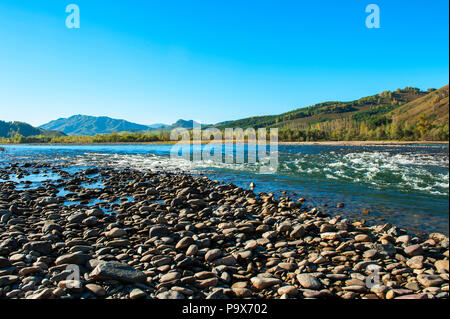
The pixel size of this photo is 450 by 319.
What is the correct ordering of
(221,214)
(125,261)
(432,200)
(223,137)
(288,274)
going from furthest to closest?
(223,137), (432,200), (221,214), (125,261), (288,274)

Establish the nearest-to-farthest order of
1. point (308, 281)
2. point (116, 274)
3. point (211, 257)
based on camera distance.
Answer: point (308, 281)
point (116, 274)
point (211, 257)

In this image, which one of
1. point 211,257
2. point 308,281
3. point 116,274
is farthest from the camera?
point 211,257

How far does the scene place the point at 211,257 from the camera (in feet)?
20.4

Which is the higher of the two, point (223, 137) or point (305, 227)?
point (223, 137)

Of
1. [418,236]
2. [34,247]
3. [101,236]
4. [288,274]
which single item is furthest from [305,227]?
[34,247]

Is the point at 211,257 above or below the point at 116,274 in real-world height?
below

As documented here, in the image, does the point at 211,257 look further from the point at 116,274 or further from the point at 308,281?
the point at 308,281

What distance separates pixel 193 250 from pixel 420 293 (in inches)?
195

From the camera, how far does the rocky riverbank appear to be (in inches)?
189

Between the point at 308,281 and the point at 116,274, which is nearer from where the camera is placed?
the point at 308,281

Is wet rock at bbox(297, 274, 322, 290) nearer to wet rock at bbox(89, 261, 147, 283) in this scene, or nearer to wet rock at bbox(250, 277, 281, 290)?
wet rock at bbox(250, 277, 281, 290)

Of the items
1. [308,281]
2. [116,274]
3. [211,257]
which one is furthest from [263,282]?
[116,274]
